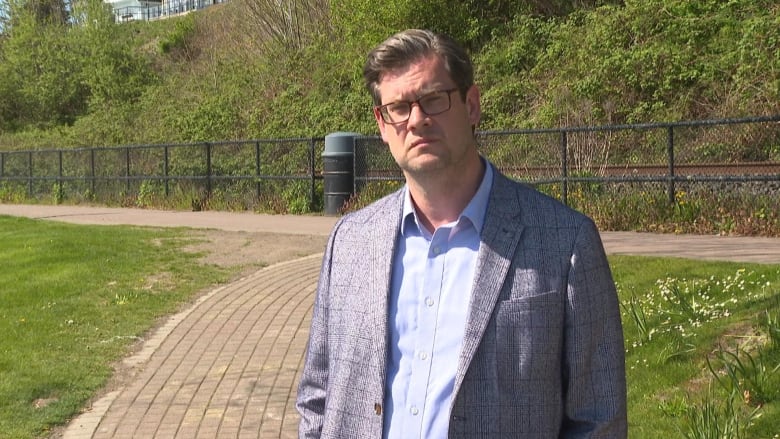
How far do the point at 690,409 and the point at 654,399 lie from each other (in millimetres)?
551

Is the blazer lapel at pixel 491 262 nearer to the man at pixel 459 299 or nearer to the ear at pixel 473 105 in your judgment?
the man at pixel 459 299

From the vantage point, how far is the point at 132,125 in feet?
127

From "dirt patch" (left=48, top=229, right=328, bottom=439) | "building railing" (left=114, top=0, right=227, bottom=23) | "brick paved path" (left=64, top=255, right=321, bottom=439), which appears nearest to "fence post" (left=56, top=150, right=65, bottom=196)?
"dirt patch" (left=48, top=229, right=328, bottom=439)

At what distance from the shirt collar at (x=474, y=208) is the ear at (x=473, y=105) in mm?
106

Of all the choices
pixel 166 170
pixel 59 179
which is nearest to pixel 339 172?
pixel 166 170

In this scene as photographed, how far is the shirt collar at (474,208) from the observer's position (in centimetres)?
256

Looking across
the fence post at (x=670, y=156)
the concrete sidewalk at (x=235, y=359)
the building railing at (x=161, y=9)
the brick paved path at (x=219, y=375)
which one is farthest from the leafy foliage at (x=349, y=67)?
the building railing at (x=161, y=9)

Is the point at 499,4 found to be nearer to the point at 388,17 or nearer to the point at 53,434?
the point at 388,17

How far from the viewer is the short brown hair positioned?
2.58 metres

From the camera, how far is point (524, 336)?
2.44 metres

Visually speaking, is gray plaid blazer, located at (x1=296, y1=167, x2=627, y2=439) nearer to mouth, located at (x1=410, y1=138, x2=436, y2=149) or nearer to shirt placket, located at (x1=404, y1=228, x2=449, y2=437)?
shirt placket, located at (x1=404, y1=228, x2=449, y2=437)

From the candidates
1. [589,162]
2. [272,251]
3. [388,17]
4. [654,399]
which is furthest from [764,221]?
[388,17]

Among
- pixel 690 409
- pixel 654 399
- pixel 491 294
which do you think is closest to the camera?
pixel 491 294

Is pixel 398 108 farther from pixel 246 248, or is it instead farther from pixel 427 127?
pixel 246 248
